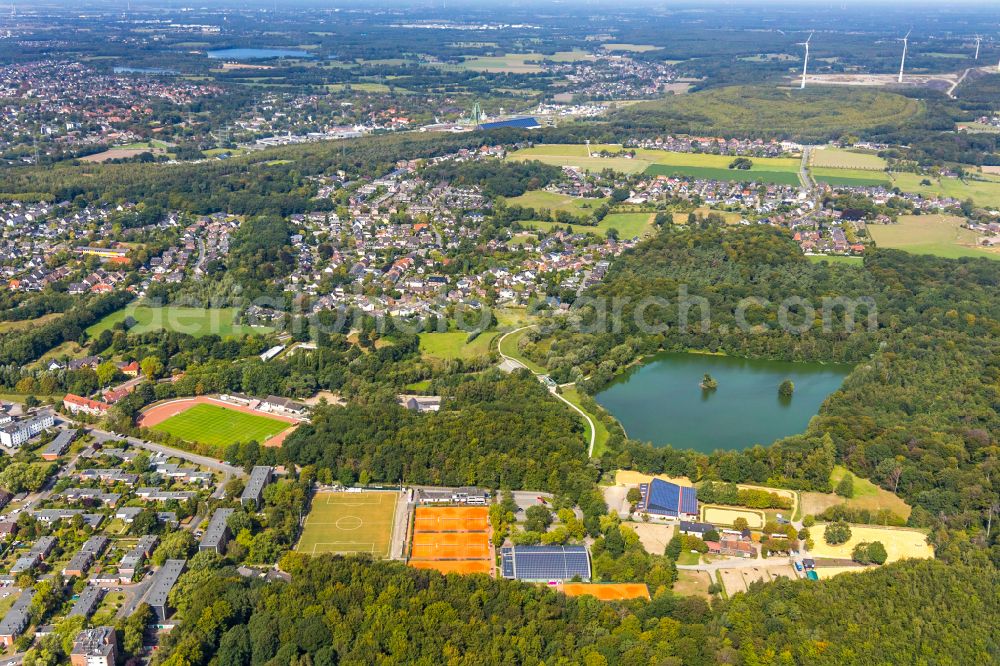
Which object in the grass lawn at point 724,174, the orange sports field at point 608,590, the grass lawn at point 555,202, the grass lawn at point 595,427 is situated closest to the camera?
the orange sports field at point 608,590

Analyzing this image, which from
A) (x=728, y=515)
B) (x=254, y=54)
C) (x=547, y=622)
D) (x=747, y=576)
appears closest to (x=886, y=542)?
(x=728, y=515)

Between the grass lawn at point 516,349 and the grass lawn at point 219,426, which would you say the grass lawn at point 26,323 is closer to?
the grass lawn at point 219,426

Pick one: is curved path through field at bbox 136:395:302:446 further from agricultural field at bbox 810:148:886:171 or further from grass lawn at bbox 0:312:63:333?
agricultural field at bbox 810:148:886:171

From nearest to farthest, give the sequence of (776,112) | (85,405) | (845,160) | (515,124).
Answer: (85,405), (845,160), (515,124), (776,112)

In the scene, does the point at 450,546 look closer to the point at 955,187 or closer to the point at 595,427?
the point at 595,427

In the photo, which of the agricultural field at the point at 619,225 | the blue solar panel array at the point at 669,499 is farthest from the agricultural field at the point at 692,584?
the agricultural field at the point at 619,225

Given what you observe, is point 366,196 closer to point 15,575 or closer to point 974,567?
point 15,575
